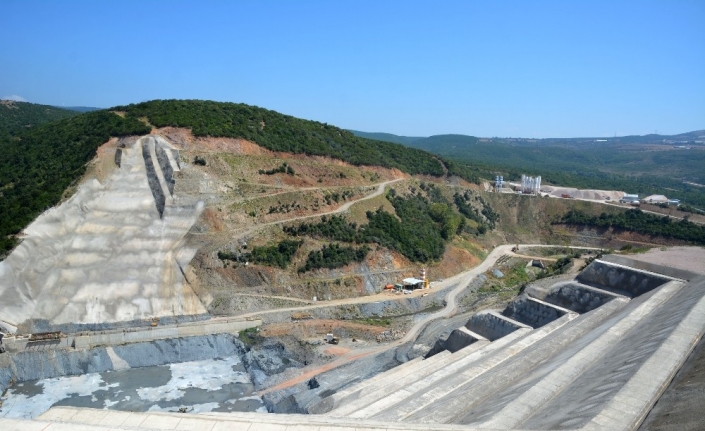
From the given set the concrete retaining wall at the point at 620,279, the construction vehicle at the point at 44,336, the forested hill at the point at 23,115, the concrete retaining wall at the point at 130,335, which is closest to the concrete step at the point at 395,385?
the concrete retaining wall at the point at 620,279

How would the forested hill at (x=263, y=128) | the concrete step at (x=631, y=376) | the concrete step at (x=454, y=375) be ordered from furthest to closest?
the forested hill at (x=263, y=128)
the concrete step at (x=454, y=375)
the concrete step at (x=631, y=376)

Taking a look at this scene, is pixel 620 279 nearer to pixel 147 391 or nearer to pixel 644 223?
pixel 147 391

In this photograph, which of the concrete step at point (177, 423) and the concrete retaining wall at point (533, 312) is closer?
the concrete step at point (177, 423)

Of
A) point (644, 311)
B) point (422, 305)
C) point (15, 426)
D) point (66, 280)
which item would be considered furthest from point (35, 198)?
point (644, 311)

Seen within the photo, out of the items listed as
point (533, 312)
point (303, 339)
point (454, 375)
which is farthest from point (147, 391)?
point (533, 312)

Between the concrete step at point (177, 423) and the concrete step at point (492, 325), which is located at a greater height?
the concrete step at point (177, 423)

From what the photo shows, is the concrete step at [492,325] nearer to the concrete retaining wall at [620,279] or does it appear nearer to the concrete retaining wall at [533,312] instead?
the concrete retaining wall at [533,312]

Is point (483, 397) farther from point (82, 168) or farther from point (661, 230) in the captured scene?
point (661, 230)

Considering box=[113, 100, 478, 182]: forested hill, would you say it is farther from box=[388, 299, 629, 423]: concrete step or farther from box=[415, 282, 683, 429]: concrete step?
box=[415, 282, 683, 429]: concrete step

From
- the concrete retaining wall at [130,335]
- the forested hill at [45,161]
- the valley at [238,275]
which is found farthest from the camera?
the forested hill at [45,161]
